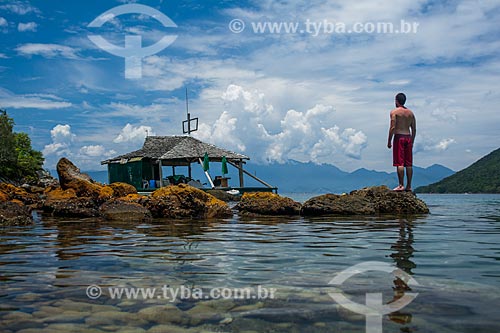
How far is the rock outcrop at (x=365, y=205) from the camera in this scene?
36.7 feet

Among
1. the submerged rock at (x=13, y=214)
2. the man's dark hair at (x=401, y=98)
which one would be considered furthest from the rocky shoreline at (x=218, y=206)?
the man's dark hair at (x=401, y=98)

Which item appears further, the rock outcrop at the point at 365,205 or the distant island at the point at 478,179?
the distant island at the point at 478,179

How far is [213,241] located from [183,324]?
3.62 metres

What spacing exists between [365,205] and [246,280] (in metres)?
8.19

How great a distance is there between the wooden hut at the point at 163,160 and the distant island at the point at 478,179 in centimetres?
4956

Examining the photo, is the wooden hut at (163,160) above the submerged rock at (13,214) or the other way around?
above

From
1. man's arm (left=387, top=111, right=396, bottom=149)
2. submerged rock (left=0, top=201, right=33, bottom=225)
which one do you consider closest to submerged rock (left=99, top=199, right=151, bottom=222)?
submerged rock (left=0, top=201, right=33, bottom=225)

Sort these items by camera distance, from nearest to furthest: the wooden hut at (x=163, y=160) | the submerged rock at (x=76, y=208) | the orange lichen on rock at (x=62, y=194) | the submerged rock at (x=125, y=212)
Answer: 1. the submerged rock at (x=125, y=212)
2. the submerged rock at (x=76, y=208)
3. the orange lichen on rock at (x=62, y=194)
4. the wooden hut at (x=163, y=160)

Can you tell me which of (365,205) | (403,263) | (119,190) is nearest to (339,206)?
(365,205)

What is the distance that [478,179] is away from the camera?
2901 inches

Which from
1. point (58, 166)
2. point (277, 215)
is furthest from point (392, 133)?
point (58, 166)

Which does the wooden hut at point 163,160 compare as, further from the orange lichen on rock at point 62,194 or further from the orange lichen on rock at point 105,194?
the orange lichen on rock at point 105,194

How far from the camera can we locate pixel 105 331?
98.0 inches

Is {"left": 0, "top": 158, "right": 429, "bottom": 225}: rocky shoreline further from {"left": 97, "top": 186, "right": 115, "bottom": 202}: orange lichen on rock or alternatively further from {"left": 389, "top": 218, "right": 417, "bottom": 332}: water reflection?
{"left": 389, "top": 218, "right": 417, "bottom": 332}: water reflection
